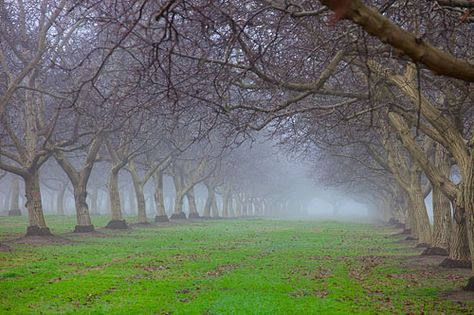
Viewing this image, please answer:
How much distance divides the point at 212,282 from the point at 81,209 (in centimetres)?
1762

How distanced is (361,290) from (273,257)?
720 cm

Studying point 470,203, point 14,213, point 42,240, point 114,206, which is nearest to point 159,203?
point 114,206

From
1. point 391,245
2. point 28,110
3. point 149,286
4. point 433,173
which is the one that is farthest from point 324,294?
point 28,110

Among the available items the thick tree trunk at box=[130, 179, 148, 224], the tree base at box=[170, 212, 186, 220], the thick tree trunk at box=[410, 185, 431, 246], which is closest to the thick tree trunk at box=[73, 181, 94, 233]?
the thick tree trunk at box=[130, 179, 148, 224]

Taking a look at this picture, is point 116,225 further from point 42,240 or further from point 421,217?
point 421,217

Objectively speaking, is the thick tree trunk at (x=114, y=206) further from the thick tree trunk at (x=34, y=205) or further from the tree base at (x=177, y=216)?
the tree base at (x=177, y=216)

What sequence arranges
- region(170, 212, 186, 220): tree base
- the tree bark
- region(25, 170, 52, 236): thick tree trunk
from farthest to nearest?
region(170, 212, 186, 220): tree base, region(25, 170, 52, 236): thick tree trunk, the tree bark

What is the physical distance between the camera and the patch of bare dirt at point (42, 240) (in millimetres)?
22625

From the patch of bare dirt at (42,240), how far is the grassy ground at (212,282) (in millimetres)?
972

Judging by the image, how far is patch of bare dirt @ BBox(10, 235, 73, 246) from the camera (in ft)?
74.2

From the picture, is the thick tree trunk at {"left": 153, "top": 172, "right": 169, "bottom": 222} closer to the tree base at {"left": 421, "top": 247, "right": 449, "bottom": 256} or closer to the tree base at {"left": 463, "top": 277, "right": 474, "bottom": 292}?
the tree base at {"left": 421, "top": 247, "right": 449, "bottom": 256}

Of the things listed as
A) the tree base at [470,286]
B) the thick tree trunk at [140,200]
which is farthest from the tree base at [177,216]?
the tree base at [470,286]

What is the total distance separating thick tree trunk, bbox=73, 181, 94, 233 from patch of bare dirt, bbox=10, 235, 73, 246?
4269 millimetres

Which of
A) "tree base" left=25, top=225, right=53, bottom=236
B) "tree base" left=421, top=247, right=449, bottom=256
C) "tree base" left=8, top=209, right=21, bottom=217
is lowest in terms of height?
"tree base" left=421, top=247, right=449, bottom=256
